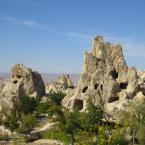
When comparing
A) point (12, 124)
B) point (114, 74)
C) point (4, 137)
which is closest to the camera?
point (4, 137)

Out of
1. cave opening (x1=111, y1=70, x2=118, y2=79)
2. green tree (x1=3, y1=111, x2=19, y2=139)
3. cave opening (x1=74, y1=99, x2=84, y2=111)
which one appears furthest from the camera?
cave opening (x1=111, y1=70, x2=118, y2=79)

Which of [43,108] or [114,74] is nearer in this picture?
[114,74]

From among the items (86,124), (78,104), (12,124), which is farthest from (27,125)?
(78,104)

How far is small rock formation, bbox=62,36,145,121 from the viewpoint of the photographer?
63.6 meters

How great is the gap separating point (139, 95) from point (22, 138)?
689 inches

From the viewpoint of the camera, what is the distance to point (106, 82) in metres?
65.3

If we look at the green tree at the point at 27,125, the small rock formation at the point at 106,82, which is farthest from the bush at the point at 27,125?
the small rock formation at the point at 106,82

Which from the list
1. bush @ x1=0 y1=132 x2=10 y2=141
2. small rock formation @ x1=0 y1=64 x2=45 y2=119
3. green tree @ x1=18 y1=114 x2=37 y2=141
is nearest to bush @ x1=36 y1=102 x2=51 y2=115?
small rock formation @ x1=0 y1=64 x2=45 y2=119

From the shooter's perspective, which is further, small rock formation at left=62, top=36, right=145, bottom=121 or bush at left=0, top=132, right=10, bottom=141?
small rock formation at left=62, top=36, right=145, bottom=121

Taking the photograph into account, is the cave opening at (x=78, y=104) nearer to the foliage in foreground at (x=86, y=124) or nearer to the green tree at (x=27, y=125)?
the foliage in foreground at (x=86, y=124)

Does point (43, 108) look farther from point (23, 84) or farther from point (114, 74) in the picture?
point (114, 74)

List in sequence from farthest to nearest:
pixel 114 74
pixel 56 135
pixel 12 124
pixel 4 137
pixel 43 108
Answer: pixel 43 108 → pixel 114 74 → pixel 12 124 → pixel 4 137 → pixel 56 135

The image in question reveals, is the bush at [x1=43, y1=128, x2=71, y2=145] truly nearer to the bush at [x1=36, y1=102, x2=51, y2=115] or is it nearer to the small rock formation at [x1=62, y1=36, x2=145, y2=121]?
the small rock formation at [x1=62, y1=36, x2=145, y2=121]

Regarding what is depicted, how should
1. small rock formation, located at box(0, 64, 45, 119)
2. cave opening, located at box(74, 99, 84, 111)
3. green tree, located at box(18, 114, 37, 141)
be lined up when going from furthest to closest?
1. small rock formation, located at box(0, 64, 45, 119)
2. cave opening, located at box(74, 99, 84, 111)
3. green tree, located at box(18, 114, 37, 141)
